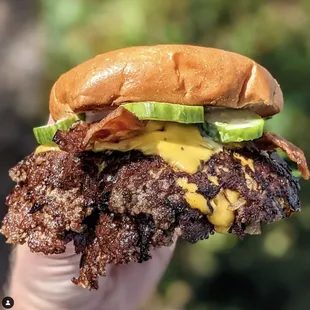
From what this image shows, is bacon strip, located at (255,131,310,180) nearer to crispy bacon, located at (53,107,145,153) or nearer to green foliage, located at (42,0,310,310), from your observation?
crispy bacon, located at (53,107,145,153)

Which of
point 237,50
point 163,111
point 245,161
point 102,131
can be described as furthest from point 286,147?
point 237,50

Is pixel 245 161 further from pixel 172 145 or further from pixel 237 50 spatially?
pixel 237 50

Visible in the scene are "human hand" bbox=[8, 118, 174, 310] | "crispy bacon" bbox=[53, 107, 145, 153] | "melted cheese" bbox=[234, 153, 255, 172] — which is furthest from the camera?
"human hand" bbox=[8, 118, 174, 310]

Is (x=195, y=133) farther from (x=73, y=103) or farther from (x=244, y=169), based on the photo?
(x=73, y=103)

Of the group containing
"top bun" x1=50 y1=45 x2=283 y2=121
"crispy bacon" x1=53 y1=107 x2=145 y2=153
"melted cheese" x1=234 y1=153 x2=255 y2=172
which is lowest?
"melted cheese" x1=234 y1=153 x2=255 y2=172

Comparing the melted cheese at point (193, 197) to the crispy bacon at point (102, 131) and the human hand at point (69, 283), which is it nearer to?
the crispy bacon at point (102, 131)

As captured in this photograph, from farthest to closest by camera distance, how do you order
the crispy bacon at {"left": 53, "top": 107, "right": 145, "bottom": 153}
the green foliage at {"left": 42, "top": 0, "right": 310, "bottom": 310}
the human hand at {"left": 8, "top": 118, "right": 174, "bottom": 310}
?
the green foliage at {"left": 42, "top": 0, "right": 310, "bottom": 310} → the human hand at {"left": 8, "top": 118, "right": 174, "bottom": 310} → the crispy bacon at {"left": 53, "top": 107, "right": 145, "bottom": 153}

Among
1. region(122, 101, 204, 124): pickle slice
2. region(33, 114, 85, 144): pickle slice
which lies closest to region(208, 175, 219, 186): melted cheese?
region(122, 101, 204, 124): pickle slice
